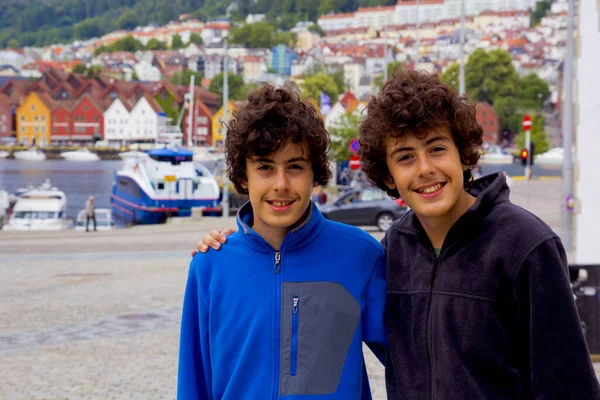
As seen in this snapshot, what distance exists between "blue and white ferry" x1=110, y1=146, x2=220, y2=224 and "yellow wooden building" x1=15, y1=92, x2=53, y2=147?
79.6m

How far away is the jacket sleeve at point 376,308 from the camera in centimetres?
286

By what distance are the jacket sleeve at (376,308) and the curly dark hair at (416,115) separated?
0.96 feet

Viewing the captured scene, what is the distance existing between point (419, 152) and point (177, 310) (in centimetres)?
823

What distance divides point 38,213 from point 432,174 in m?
44.6

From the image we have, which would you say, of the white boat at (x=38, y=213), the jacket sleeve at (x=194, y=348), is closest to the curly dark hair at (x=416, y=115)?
the jacket sleeve at (x=194, y=348)

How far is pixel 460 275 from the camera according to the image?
8.52 feet

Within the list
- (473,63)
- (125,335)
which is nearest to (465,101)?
(125,335)

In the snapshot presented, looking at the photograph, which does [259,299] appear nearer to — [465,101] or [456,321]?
[456,321]

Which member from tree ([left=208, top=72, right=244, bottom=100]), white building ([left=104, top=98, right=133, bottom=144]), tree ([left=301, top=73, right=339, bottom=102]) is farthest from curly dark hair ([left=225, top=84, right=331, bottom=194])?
tree ([left=208, top=72, right=244, bottom=100])

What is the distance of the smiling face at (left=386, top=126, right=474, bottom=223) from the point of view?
2703mm

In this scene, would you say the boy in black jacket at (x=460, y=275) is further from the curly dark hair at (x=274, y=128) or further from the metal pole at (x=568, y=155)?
the metal pole at (x=568, y=155)

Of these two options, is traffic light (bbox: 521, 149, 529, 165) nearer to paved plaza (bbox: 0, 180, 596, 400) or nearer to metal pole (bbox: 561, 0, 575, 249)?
metal pole (bbox: 561, 0, 575, 249)

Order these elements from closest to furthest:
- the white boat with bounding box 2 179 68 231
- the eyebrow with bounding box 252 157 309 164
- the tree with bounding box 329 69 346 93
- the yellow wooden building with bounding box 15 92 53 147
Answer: the eyebrow with bounding box 252 157 309 164, the white boat with bounding box 2 179 68 231, the yellow wooden building with bounding box 15 92 53 147, the tree with bounding box 329 69 346 93

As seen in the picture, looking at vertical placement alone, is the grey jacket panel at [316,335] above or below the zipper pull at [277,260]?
below
